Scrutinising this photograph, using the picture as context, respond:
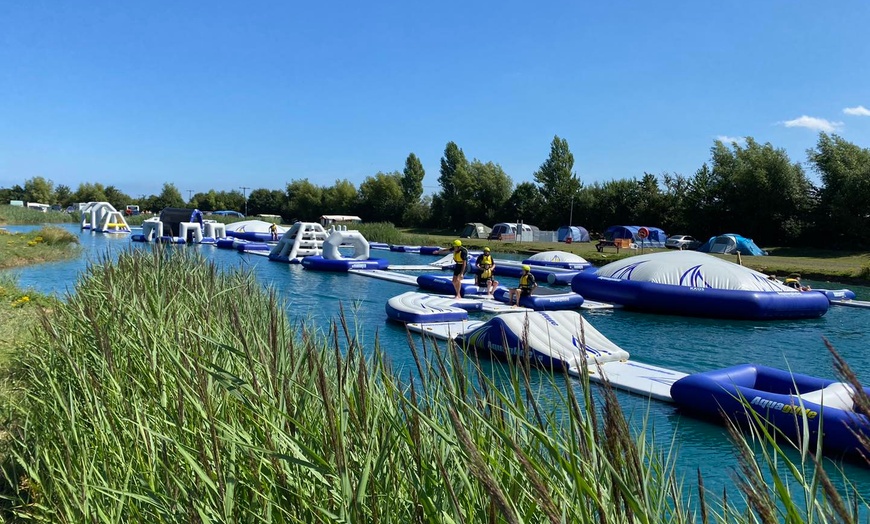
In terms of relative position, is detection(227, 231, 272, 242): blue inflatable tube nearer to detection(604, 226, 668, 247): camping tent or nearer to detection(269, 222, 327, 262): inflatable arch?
detection(269, 222, 327, 262): inflatable arch

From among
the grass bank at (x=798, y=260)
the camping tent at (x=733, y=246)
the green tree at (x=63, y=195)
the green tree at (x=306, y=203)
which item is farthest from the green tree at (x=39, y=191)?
the camping tent at (x=733, y=246)

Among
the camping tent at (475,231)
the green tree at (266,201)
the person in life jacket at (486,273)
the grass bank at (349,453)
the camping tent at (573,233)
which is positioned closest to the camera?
the grass bank at (349,453)

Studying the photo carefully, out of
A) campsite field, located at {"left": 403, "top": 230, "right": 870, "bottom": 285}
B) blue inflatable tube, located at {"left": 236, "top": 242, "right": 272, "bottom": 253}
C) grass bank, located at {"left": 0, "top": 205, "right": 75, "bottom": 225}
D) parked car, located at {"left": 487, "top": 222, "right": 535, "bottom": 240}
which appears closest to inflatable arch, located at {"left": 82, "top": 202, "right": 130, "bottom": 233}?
grass bank, located at {"left": 0, "top": 205, "right": 75, "bottom": 225}

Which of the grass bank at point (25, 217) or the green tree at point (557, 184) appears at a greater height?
the green tree at point (557, 184)

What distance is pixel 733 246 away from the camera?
31.1m

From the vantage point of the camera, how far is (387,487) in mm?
1982

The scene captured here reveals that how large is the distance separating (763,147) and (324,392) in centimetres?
4040

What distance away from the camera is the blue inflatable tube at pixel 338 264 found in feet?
67.7

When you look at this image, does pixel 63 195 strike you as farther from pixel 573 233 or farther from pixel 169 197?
pixel 573 233

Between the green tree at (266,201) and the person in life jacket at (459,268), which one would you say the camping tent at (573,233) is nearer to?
the person in life jacket at (459,268)

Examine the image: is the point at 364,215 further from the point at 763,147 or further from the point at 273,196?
the point at 763,147

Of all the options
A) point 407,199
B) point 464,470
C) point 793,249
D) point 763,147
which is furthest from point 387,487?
point 407,199

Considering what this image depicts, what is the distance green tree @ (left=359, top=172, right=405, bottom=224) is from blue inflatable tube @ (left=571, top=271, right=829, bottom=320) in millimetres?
44602

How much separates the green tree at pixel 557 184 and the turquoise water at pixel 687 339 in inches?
1144
